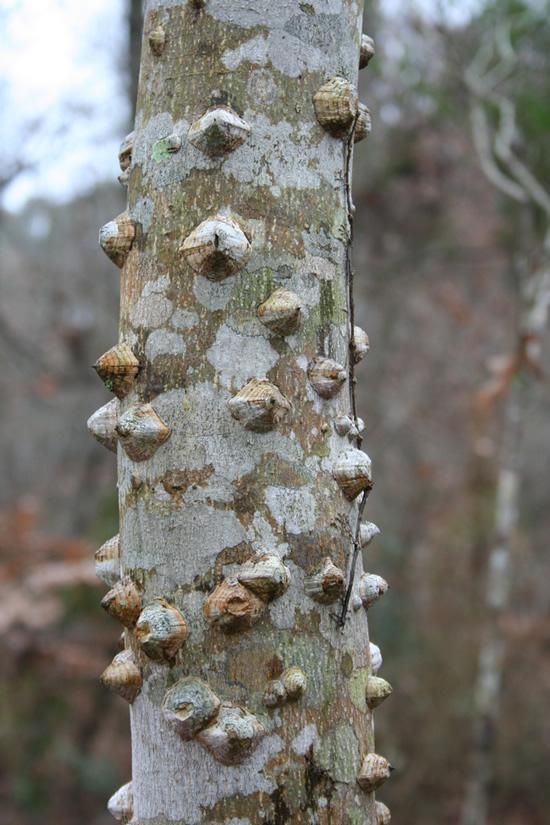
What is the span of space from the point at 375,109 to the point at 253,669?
8.37 m

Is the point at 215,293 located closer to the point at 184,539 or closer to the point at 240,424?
the point at 240,424

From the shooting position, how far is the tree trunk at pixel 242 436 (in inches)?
47.0

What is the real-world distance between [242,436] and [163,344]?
19 centimetres

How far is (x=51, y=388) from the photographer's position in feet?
29.7

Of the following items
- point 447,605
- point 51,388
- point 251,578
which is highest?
point 51,388

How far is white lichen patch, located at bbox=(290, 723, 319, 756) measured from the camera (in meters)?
1.20

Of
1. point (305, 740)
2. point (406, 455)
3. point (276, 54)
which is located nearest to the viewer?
point (305, 740)

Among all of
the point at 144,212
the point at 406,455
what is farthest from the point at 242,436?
the point at 406,455

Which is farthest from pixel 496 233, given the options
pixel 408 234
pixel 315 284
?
pixel 315 284

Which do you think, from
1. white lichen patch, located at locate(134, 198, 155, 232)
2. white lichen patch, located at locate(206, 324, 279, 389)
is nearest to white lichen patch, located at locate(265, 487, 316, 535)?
white lichen patch, located at locate(206, 324, 279, 389)

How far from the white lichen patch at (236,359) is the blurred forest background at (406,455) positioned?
554 cm

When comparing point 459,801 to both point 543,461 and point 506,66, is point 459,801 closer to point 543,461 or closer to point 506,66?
point 543,461

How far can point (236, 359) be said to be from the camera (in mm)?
1248

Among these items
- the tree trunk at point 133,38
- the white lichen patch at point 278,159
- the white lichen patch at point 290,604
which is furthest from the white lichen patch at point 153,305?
the tree trunk at point 133,38
